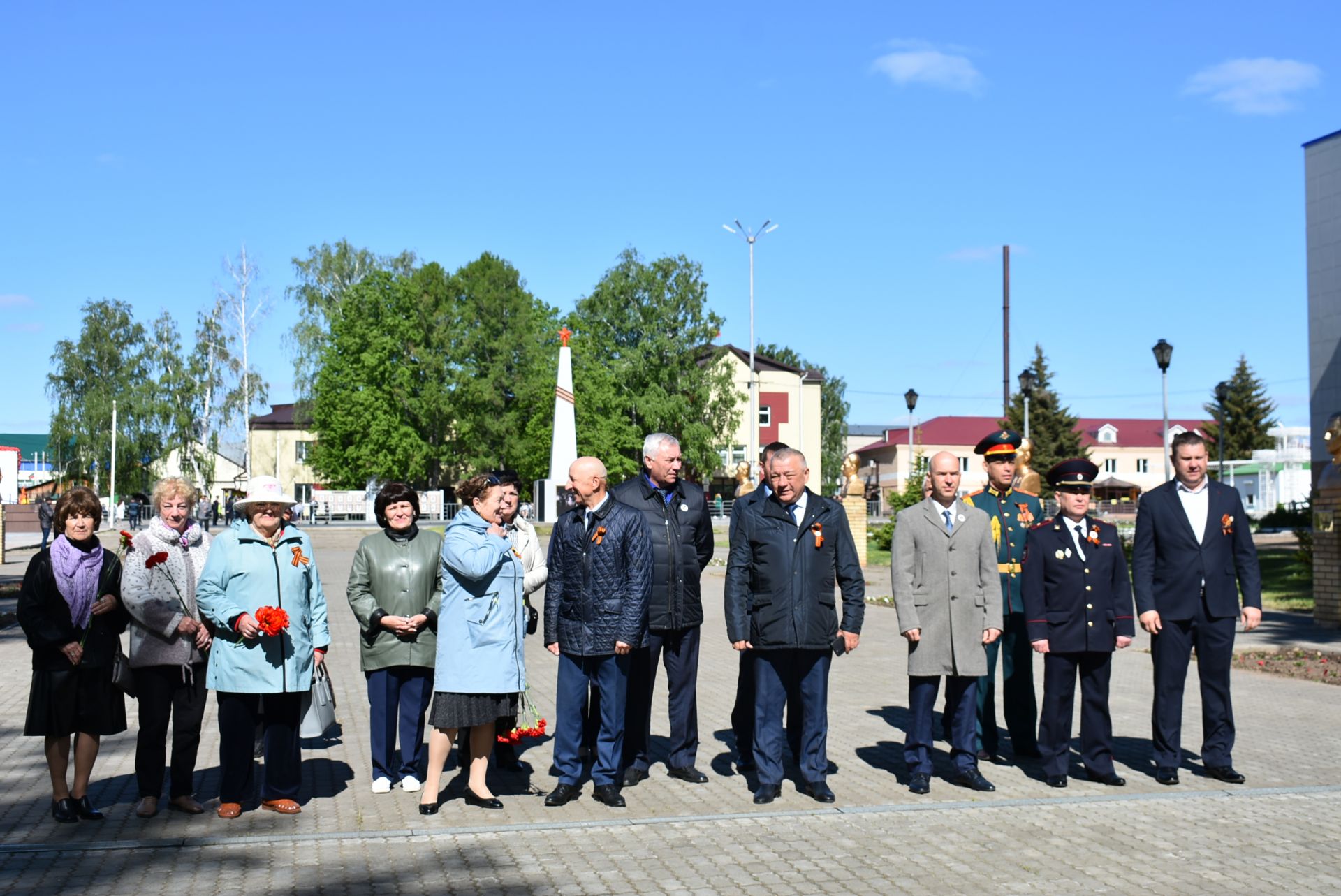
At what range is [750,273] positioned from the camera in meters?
49.2

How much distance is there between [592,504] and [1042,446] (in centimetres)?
7384

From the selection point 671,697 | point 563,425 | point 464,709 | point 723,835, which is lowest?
point 723,835

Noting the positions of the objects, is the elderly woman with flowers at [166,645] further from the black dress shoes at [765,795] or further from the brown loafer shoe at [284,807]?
the black dress shoes at [765,795]

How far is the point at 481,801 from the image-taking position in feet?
21.9

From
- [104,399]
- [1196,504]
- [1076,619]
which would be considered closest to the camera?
[1076,619]

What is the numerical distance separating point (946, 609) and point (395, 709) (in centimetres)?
310

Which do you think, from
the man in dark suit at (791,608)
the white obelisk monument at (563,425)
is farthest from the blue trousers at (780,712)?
the white obelisk monument at (563,425)

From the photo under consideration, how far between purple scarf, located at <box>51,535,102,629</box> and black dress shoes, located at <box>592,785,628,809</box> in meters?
2.72

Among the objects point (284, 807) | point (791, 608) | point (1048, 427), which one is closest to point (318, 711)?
point (284, 807)

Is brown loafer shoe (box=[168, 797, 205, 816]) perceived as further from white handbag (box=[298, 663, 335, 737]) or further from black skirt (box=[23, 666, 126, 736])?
white handbag (box=[298, 663, 335, 737])

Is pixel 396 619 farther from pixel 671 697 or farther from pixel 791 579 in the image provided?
pixel 791 579

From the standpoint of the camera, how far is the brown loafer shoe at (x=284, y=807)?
6.48 m

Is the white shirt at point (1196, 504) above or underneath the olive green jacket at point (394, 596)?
above

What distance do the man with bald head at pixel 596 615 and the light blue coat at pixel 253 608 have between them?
1293 mm
